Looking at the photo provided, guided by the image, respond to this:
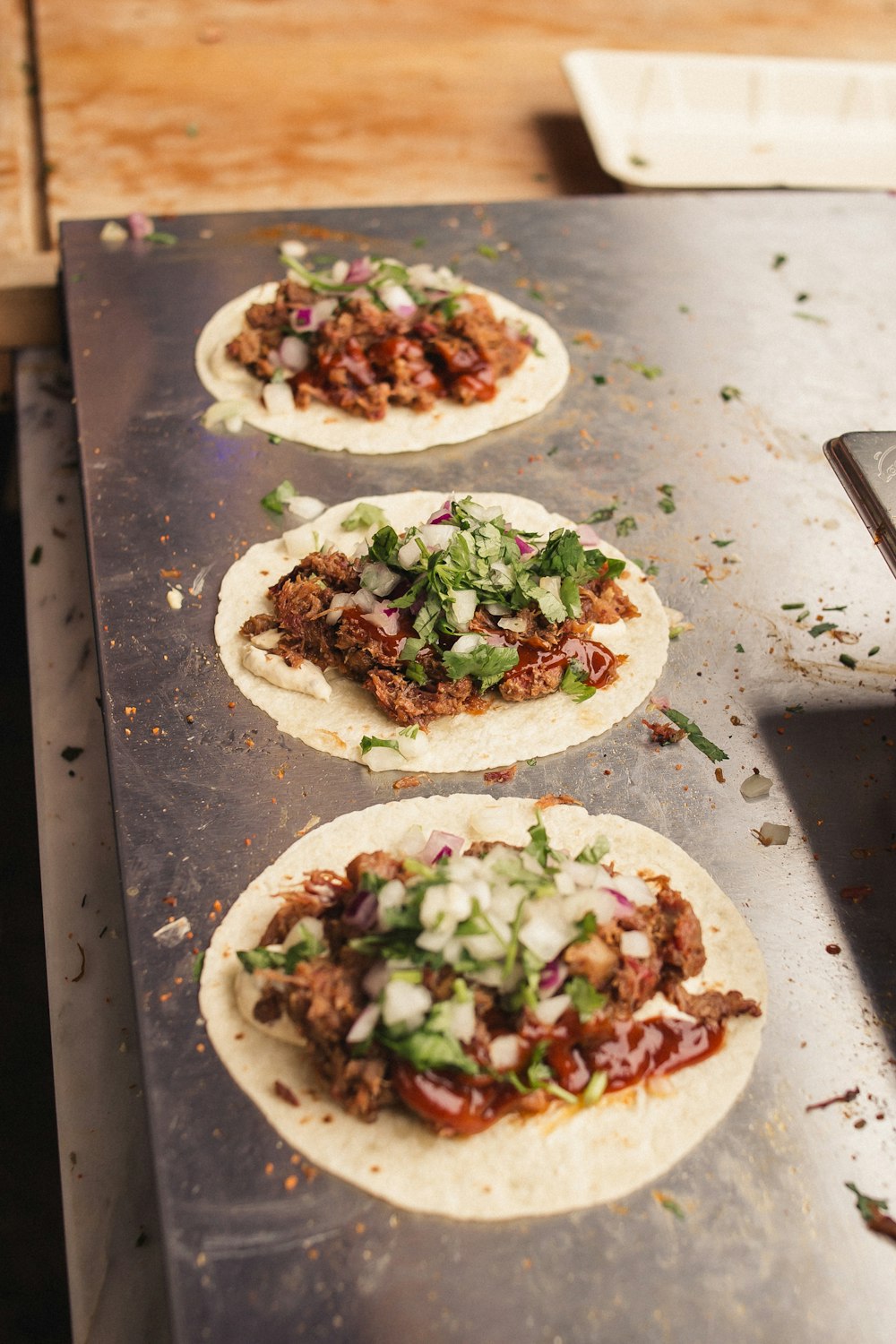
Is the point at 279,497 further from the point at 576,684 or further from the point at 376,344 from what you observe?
the point at 576,684

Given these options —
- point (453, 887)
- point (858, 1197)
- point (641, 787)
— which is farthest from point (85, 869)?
point (858, 1197)

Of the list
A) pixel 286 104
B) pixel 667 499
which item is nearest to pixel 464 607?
pixel 667 499

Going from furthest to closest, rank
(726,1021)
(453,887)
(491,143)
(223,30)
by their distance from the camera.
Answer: (223,30)
(491,143)
(726,1021)
(453,887)

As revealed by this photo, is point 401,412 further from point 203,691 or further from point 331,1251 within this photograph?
point 331,1251

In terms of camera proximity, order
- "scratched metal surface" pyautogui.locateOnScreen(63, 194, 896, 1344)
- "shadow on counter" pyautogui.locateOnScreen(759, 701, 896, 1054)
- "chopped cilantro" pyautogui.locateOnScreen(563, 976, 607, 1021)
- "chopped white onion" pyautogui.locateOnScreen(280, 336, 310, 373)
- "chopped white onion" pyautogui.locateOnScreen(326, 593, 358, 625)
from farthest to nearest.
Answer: "chopped white onion" pyautogui.locateOnScreen(280, 336, 310, 373) → "chopped white onion" pyautogui.locateOnScreen(326, 593, 358, 625) → "shadow on counter" pyautogui.locateOnScreen(759, 701, 896, 1054) → "chopped cilantro" pyautogui.locateOnScreen(563, 976, 607, 1021) → "scratched metal surface" pyautogui.locateOnScreen(63, 194, 896, 1344)

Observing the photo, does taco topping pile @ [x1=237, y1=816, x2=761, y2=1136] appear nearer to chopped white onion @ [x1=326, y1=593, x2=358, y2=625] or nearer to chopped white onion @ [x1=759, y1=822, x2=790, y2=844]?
chopped white onion @ [x1=759, y1=822, x2=790, y2=844]

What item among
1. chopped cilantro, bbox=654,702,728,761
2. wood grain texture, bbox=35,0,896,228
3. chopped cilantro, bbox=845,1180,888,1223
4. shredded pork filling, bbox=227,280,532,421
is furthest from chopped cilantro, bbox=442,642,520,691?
wood grain texture, bbox=35,0,896,228
